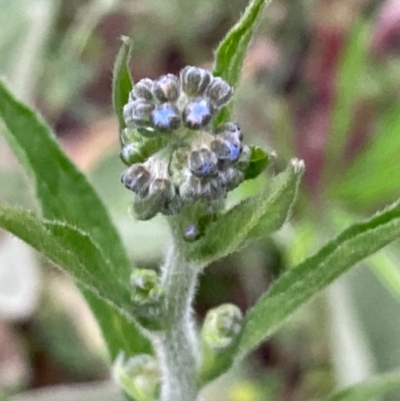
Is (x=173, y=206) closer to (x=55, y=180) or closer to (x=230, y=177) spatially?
(x=230, y=177)

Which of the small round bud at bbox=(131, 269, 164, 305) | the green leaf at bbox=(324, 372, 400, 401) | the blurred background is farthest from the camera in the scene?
the blurred background

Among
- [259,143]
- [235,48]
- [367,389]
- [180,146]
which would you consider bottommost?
[367,389]

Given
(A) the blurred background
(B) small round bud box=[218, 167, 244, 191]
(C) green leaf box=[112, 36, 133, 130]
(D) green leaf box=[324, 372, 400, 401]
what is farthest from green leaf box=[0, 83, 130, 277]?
(A) the blurred background

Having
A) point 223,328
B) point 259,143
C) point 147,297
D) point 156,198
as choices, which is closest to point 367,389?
point 223,328

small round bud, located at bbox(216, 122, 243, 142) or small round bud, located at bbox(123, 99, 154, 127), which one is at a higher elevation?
small round bud, located at bbox(123, 99, 154, 127)

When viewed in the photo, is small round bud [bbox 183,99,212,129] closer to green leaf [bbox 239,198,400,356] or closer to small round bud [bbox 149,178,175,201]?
small round bud [bbox 149,178,175,201]

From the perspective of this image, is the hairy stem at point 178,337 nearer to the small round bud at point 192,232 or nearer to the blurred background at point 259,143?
the small round bud at point 192,232

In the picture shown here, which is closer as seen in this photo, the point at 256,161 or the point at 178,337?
the point at 256,161
